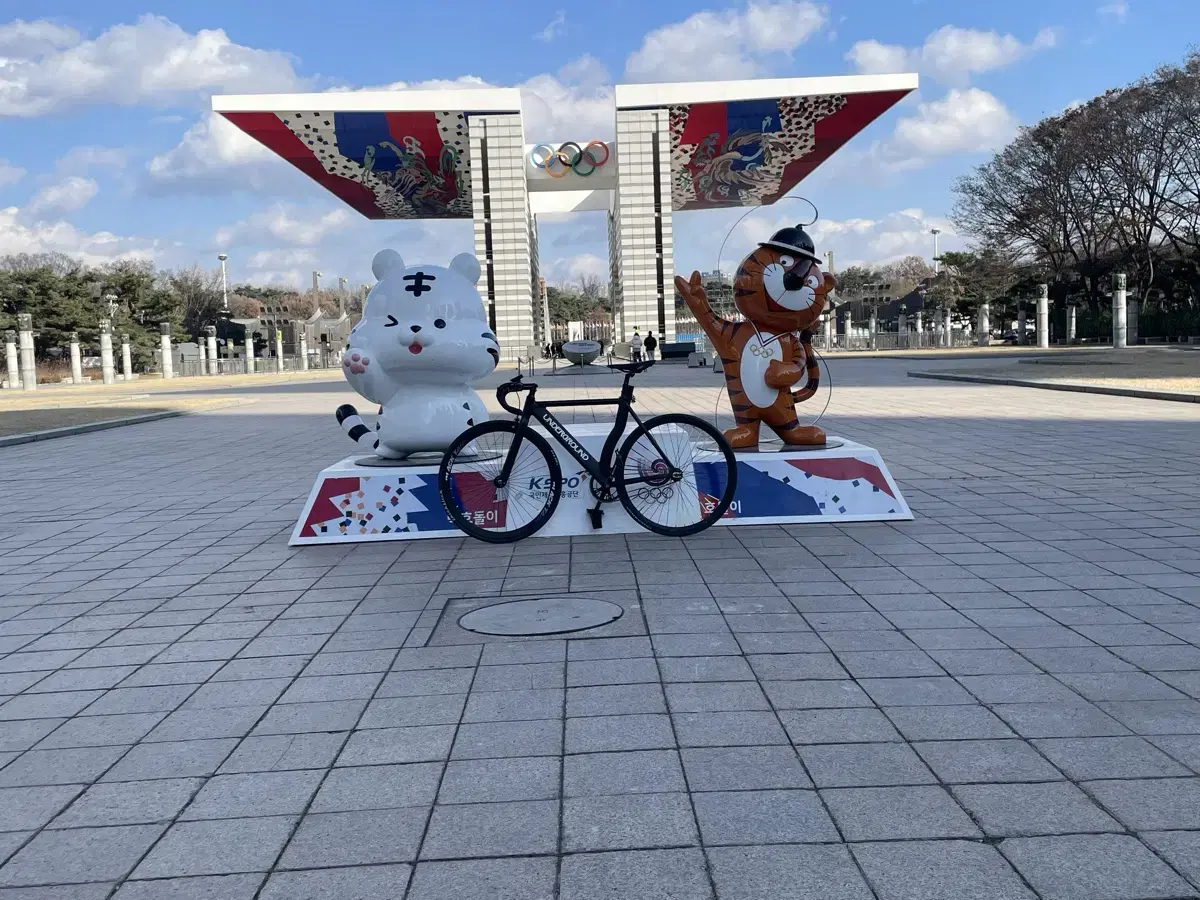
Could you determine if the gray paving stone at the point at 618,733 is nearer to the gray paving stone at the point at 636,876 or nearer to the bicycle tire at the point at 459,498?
the gray paving stone at the point at 636,876

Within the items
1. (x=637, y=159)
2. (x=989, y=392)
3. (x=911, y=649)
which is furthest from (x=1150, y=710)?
(x=637, y=159)

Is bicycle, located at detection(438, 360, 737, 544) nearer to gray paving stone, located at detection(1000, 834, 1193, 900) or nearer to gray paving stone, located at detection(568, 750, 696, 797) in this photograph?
gray paving stone, located at detection(568, 750, 696, 797)

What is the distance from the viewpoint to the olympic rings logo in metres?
51.9

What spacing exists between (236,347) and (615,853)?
86.2 meters

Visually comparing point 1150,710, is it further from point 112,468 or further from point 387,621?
point 112,468

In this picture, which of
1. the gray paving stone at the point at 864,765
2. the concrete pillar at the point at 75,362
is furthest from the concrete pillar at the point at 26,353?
the gray paving stone at the point at 864,765

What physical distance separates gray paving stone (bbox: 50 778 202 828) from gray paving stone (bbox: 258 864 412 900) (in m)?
0.60

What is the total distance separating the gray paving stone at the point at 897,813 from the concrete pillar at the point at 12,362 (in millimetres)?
43679

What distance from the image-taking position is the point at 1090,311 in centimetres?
5231

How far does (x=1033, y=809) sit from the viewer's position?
2.82 meters

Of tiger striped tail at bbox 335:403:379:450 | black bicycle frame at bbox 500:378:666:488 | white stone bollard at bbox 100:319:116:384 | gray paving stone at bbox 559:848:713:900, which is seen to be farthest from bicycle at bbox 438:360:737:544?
white stone bollard at bbox 100:319:116:384

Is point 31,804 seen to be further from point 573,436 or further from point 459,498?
point 573,436

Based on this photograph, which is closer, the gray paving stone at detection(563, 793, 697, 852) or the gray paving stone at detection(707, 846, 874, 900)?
the gray paving stone at detection(707, 846, 874, 900)

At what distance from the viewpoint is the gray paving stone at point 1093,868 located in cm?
240
